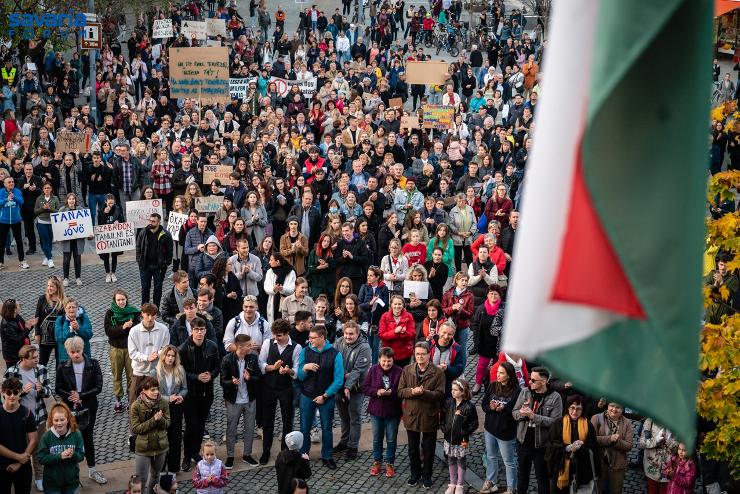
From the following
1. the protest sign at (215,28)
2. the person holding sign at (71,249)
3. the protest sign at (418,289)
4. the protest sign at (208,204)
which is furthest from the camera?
the protest sign at (215,28)

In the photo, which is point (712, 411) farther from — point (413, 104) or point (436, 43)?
point (436, 43)

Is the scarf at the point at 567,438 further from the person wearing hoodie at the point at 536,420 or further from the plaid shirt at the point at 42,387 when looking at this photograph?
the plaid shirt at the point at 42,387

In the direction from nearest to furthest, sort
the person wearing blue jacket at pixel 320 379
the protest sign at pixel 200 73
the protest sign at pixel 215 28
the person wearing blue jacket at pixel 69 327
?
the person wearing blue jacket at pixel 320 379, the person wearing blue jacket at pixel 69 327, the protest sign at pixel 200 73, the protest sign at pixel 215 28

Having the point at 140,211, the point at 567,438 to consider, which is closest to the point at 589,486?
the point at 567,438

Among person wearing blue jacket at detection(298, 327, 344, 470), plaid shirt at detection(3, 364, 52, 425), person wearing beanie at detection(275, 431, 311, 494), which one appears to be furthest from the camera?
person wearing blue jacket at detection(298, 327, 344, 470)

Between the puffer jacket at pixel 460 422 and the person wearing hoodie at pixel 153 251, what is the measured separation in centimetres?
675

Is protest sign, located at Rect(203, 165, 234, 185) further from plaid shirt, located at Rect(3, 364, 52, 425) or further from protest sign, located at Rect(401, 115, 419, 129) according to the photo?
plaid shirt, located at Rect(3, 364, 52, 425)

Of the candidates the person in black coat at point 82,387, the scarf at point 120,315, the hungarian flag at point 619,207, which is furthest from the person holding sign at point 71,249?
the hungarian flag at point 619,207

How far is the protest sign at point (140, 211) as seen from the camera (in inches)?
741

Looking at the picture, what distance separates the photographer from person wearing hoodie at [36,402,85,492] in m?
10.8

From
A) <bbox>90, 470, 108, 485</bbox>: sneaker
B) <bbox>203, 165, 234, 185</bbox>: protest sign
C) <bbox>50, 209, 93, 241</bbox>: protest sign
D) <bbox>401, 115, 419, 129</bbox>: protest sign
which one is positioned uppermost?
<bbox>401, 115, 419, 129</bbox>: protest sign

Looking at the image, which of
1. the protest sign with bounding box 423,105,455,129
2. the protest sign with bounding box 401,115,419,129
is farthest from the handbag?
the protest sign with bounding box 423,105,455,129

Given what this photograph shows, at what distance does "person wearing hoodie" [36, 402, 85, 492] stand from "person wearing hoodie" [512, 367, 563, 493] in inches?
172

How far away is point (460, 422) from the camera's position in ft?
38.3
